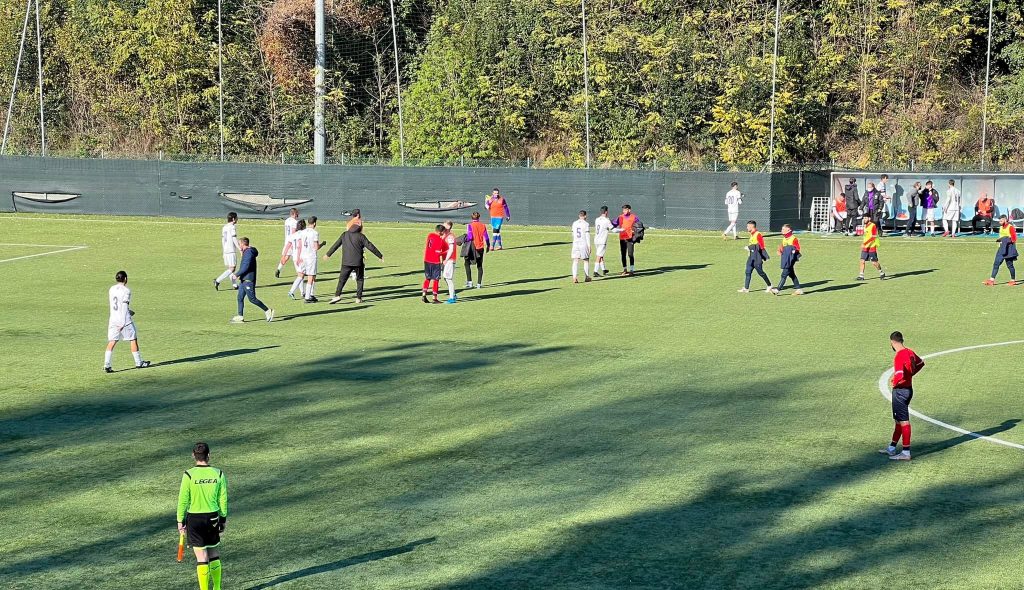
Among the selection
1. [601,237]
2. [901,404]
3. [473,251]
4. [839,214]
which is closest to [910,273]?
[601,237]

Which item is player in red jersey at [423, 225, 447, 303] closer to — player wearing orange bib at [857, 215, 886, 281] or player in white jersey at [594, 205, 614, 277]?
player in white jersey at [594, 205, 614, 277]

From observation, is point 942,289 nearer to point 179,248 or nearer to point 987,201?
point 987,201

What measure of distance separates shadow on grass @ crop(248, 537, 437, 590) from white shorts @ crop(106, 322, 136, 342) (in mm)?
9830

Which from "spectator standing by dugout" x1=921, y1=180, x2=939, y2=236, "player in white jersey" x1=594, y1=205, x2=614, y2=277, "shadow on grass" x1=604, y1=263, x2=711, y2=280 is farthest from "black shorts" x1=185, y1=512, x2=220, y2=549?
"spectator standing by dugout" x1=921, y1=180, x2=939, y2=236

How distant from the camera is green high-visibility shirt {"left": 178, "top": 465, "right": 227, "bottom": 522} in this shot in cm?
1039

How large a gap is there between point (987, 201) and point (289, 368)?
30.9 metres

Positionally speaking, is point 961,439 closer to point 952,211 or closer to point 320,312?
point 320,312

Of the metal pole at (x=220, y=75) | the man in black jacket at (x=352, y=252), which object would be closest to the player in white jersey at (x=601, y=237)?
the man in black jacket at (x=352, y=252)

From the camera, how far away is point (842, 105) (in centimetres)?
5766

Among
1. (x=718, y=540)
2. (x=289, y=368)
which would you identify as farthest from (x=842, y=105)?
(x=718, y=540)

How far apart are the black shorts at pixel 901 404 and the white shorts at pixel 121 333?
41.0 feet

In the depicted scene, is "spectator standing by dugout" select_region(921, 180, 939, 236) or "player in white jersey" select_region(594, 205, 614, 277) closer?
"player in white jersey" select_region(594, 205, 614, 277)

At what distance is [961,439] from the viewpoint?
1590cm

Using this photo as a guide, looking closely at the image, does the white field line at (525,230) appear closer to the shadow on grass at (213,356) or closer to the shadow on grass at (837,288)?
the shadow on grass at (837,288)
